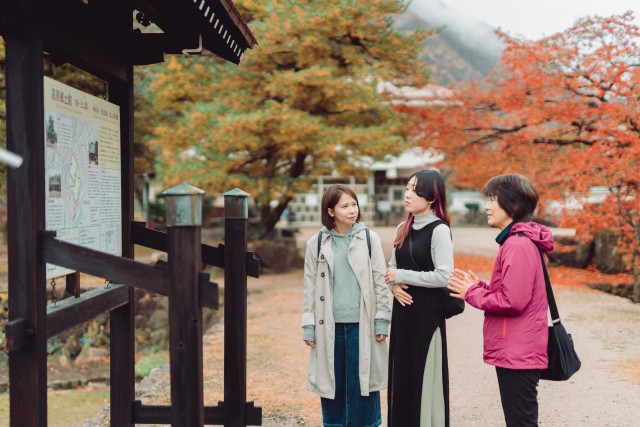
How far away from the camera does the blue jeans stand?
3648mm

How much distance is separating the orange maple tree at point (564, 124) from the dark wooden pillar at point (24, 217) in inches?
332

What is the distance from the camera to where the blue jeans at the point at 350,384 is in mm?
3648

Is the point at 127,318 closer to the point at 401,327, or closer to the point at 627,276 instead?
the point at 401,327

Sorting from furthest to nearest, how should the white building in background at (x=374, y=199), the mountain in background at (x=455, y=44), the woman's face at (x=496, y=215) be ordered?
the mountain in background at (x=455, y=44)
the white building in background at (x=374, y=199)
the woman's face at (x=496, y=215)

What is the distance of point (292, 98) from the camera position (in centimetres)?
1196

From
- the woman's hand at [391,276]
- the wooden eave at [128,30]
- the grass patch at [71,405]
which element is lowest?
the grass patch at [71,405]

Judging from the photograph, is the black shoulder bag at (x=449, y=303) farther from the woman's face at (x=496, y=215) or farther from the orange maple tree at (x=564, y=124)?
the orange maple tree at (x=564, y=124)

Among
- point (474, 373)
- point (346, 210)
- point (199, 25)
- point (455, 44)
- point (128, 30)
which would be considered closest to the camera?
point (346, 210)

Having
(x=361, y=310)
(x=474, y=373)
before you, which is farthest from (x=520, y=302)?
(x=474, y=373)

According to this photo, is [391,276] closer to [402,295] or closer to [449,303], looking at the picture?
[402,295]

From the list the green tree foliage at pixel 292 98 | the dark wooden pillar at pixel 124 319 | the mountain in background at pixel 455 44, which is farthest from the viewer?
the mountain in background at pixel 455 44

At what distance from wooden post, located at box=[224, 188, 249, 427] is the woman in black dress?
Answer: 2.96 feet

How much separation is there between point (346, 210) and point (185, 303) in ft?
4.26

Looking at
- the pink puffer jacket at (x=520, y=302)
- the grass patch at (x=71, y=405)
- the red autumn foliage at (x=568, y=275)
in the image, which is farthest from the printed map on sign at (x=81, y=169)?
the red autumn foliage at (x=568, y=275)
